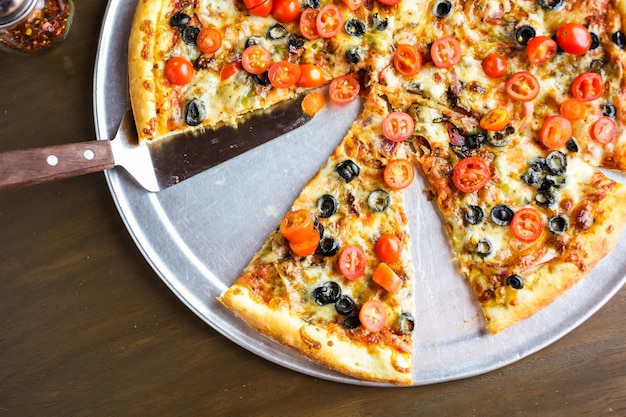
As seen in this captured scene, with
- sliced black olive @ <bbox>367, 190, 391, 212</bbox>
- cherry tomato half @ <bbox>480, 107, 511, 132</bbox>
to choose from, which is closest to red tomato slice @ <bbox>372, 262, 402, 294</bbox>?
sliced black olive @ <bbox>367, 190, 391, 212</bbox>

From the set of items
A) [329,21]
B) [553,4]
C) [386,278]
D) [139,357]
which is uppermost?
[553,4]

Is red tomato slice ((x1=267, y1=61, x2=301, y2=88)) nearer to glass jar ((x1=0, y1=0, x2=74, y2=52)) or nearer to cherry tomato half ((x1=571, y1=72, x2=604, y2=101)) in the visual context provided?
glass jar ((x1=0, y1=0, x2=74, y2=52))

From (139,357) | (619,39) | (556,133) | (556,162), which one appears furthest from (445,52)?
(139,357)

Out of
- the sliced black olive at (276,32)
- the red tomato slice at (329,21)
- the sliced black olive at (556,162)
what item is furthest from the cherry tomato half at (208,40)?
the sliced black olive at (556,162)

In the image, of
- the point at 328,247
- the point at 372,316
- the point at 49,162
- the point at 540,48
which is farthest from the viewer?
the point at 540,48

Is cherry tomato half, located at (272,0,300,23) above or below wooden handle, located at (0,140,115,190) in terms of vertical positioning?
above

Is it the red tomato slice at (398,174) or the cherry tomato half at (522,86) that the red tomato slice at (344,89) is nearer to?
the red tomato slice at (398,174)

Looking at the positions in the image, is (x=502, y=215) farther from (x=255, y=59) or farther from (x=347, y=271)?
(x=255, y=59)
